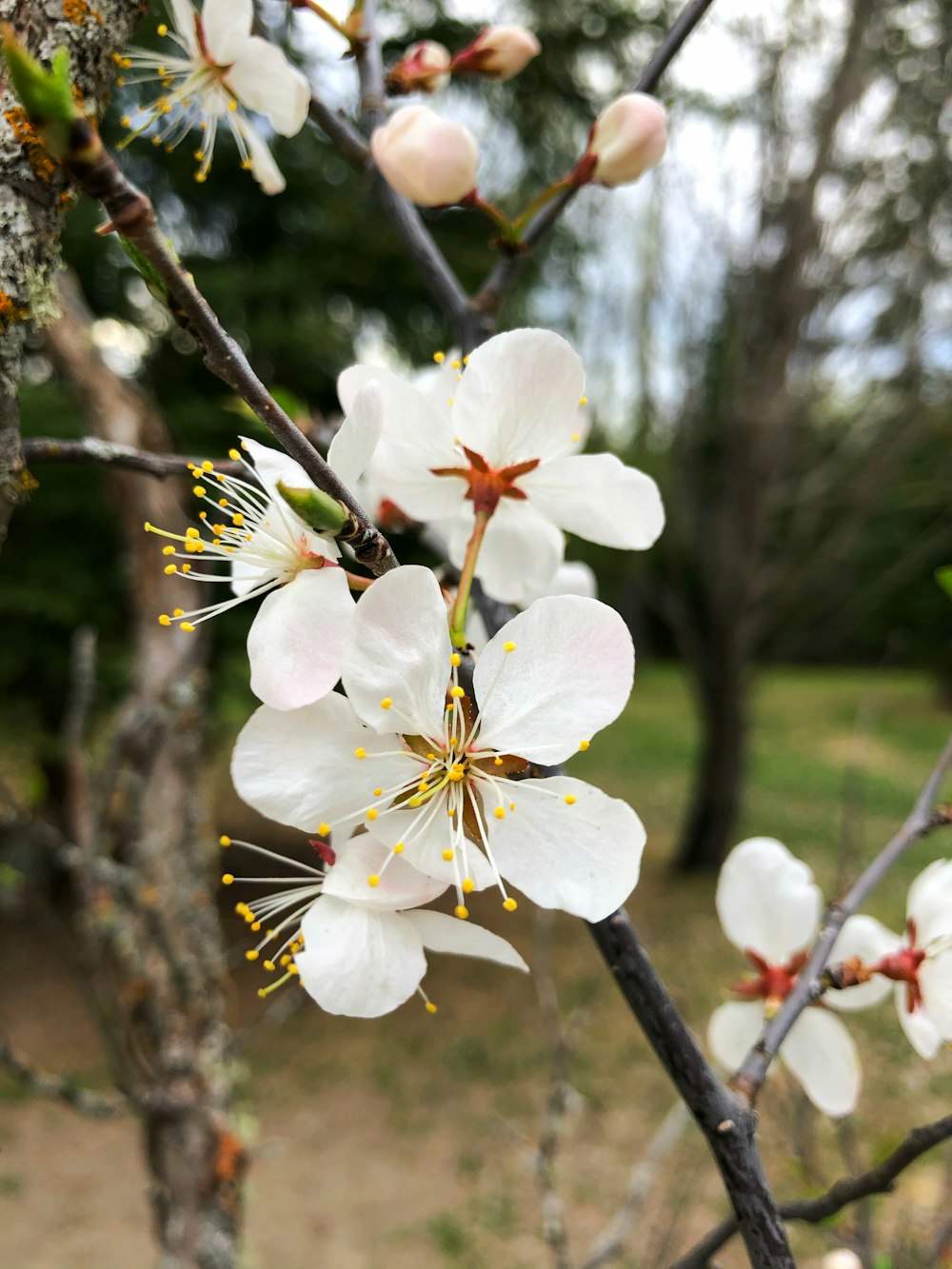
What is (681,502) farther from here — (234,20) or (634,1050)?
(234,20)

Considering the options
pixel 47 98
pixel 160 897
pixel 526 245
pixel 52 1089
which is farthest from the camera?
pixel 160 897

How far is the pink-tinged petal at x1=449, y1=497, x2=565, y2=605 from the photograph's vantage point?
1.72 feet

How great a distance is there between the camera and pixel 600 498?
1.66ft

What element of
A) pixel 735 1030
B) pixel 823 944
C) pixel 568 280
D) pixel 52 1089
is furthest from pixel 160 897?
pixel 568 280

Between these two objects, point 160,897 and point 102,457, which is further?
point 160,897

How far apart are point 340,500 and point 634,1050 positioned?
3.72 metres

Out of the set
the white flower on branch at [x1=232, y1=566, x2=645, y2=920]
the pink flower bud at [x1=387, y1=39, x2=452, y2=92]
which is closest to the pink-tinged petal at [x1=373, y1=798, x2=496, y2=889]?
the white flower on branch at [x1=232, y1=566, x2=645, y2=920]

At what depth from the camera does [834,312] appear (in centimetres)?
407

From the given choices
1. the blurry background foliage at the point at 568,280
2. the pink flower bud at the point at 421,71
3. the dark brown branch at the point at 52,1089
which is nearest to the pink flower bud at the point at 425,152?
the pink flower bud at the point at 421,71

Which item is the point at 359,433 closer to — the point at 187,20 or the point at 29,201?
the point at 29,201

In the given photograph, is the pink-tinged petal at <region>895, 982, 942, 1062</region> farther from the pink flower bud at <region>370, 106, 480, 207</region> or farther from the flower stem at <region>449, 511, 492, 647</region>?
the pink flower bud at <region>370, 106, 480, 207</region>

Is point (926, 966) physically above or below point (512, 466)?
below

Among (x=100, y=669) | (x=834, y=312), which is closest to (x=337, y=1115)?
(x=100, y=669)

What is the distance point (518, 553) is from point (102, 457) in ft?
0.77
